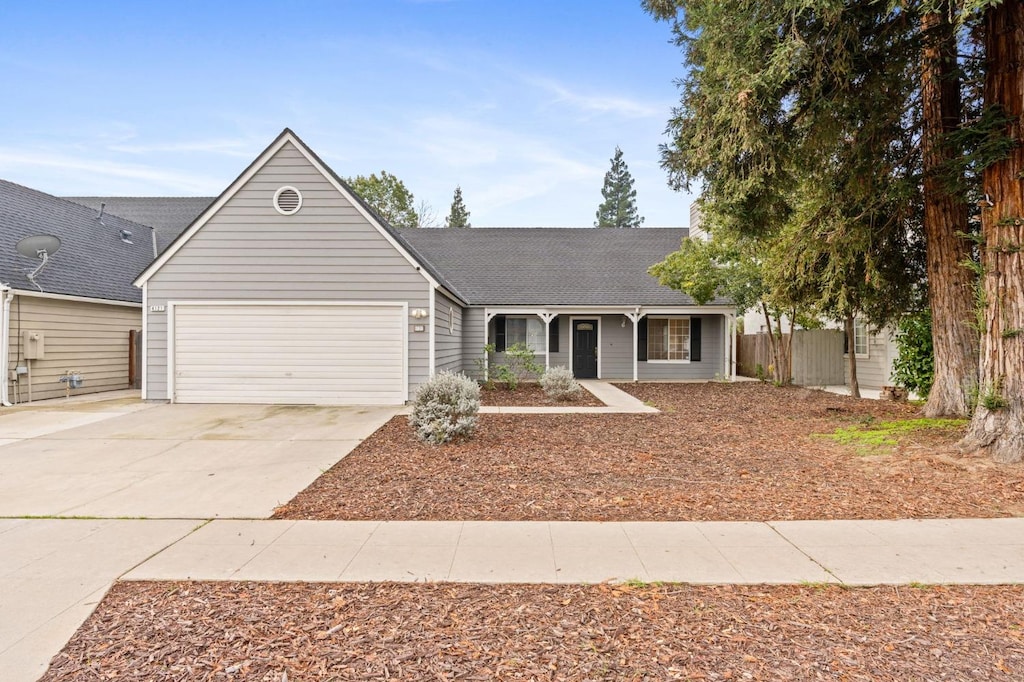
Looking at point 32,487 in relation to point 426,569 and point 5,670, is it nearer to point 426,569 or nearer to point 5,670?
point 5,670

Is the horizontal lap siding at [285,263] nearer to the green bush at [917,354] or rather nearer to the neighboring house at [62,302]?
the neighboring house at [62,302]

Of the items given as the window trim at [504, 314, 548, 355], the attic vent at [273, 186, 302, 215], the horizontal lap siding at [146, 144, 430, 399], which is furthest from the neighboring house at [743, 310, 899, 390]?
the attic vent at [273, 186, 302, 215]

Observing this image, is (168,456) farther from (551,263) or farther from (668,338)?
(668,338)

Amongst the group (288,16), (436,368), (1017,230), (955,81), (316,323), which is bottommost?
(436,368)

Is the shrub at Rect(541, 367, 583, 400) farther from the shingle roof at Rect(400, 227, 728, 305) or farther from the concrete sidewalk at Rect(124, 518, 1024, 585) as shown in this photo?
the concrete sidewalk at Rect(124, 518, 1024, 585)

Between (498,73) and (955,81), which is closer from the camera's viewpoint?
(955,81)

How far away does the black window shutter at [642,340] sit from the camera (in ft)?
58.4

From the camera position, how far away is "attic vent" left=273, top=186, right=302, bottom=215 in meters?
11.6

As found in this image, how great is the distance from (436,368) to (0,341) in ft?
30.9

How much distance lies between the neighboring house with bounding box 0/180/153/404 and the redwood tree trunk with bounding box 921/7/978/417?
17.7 meters

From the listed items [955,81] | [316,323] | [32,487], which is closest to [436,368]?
[316,323]

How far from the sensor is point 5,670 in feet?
7.93

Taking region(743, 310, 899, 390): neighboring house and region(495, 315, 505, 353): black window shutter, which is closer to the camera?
region(743, 310, 899, 390): neighboring house

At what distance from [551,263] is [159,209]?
57.3 feet
